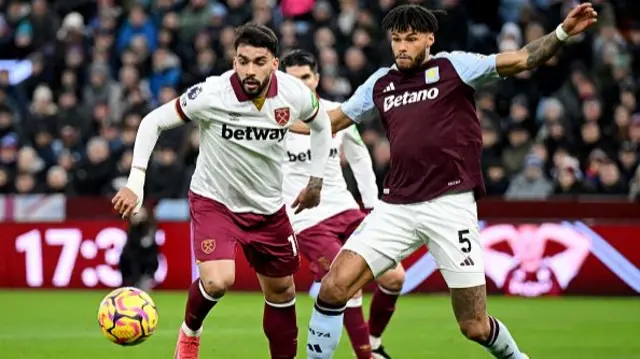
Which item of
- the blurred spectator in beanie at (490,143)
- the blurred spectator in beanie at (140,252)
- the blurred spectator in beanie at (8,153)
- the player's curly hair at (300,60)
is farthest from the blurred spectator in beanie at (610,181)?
the blurred spectator in beanie at (8,153)

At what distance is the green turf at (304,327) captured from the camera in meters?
11.0

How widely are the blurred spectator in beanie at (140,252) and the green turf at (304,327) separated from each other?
1.47 feet

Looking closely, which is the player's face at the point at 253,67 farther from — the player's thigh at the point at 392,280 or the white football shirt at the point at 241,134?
the player's thigh at the point at 392,280

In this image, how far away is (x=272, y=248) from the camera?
8.77 m

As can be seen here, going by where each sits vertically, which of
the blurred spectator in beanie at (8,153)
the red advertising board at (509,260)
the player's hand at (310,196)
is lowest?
the red advertising board at (509,260)

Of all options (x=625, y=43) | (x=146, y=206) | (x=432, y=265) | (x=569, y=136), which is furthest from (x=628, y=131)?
(x=146, y=206)

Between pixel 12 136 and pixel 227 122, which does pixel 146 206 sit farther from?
pixel 227 122

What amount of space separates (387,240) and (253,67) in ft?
4.60

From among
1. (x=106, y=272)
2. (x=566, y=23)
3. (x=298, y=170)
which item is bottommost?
(x=106, y=272)

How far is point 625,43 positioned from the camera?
1994 centimetres

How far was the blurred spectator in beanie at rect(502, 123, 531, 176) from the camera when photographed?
59.7ft

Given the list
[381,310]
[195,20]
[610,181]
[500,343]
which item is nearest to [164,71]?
[195,20]

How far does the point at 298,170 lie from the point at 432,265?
638cm

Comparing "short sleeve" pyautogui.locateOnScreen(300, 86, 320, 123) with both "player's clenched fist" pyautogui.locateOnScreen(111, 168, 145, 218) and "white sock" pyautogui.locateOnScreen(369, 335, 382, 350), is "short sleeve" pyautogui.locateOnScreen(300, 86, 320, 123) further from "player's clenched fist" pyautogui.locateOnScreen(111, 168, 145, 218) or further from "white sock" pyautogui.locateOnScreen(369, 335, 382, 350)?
"white sock" pyautogui.locateOnScreen(369, 335, 382, 350)
